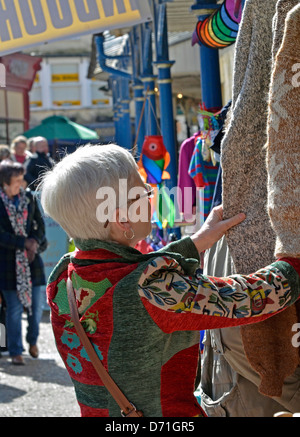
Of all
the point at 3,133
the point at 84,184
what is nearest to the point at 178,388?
the point at 84,184

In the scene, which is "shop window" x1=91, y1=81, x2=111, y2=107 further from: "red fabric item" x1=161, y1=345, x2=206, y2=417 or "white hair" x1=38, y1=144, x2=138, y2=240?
"red fabric item" x1=161, y1=345, x2=206, y2=417

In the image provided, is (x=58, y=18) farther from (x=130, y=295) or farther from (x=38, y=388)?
(x=38, y=388)

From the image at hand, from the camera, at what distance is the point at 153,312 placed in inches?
73.5

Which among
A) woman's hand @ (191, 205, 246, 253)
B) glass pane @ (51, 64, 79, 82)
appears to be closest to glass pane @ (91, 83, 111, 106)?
glass pane @ (51, 64, 79, 82)

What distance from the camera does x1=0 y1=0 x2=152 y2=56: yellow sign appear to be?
9.59 feet

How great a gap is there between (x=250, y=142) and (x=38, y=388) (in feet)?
13.3

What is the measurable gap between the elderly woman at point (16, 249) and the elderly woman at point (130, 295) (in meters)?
4.35


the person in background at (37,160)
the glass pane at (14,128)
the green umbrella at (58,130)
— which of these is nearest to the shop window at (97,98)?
the glass pane at (14,128)

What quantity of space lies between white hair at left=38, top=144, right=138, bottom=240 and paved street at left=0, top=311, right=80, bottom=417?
321 cm

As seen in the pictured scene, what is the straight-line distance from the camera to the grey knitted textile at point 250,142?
2.03 meters

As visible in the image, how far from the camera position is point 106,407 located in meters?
1.94

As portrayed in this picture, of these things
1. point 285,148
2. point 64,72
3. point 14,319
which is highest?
point 64,72

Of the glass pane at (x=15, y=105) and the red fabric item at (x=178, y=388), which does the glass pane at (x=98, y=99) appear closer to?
the glass pane at (x=15, y=105)

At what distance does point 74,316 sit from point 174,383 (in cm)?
31
